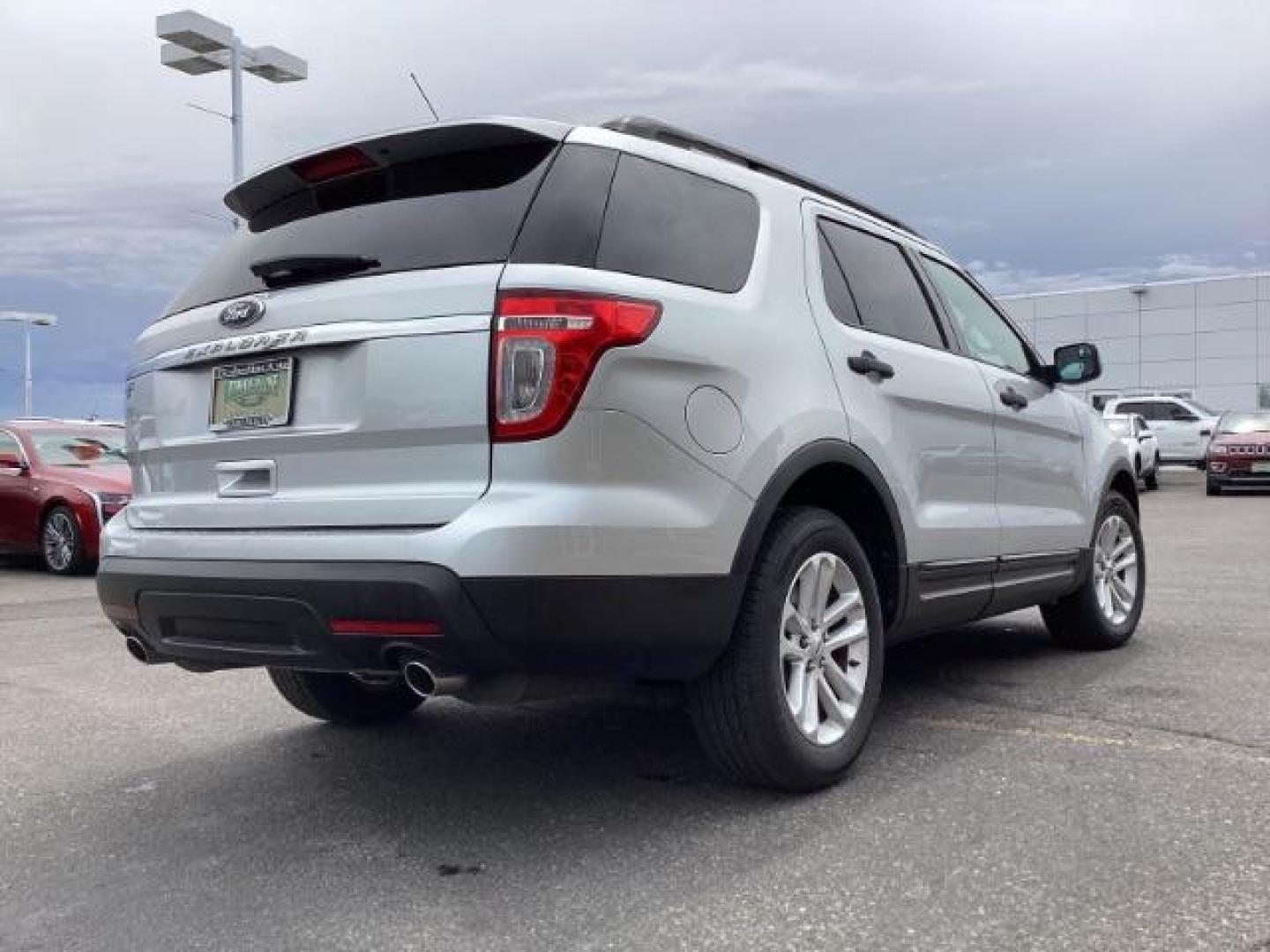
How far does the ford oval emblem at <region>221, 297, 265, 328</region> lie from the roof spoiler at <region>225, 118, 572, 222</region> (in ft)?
1.58

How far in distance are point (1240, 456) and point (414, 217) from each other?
65.6 ft

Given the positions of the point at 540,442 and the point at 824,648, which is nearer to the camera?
the point at 540,442

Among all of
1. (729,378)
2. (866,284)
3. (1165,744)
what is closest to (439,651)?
(729,378)

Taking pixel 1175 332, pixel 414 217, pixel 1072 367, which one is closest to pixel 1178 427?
pixel 1175 332

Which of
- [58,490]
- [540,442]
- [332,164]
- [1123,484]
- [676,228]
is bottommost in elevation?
[58,490]

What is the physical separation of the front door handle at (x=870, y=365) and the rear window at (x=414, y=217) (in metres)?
1.23

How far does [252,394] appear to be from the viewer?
3.40 m

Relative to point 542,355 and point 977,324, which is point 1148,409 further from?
point 542,355

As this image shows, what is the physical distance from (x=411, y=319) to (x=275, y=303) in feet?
1.73

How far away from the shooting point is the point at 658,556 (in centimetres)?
310

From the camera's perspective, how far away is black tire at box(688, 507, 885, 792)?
336 centimetres

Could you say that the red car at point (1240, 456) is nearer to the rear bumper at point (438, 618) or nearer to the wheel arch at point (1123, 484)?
the wheel arch at point (1123, 484)

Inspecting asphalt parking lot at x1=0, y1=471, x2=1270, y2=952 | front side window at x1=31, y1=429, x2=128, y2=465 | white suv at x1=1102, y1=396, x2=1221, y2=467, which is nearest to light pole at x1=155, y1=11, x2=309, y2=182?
front side window at x1=31, y1=429, x2=128, y2=465

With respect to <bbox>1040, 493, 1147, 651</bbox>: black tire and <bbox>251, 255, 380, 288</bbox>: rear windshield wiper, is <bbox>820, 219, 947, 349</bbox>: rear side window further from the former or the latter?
<bbox>1040, 493, 1147, 651</bbox>: black tire
